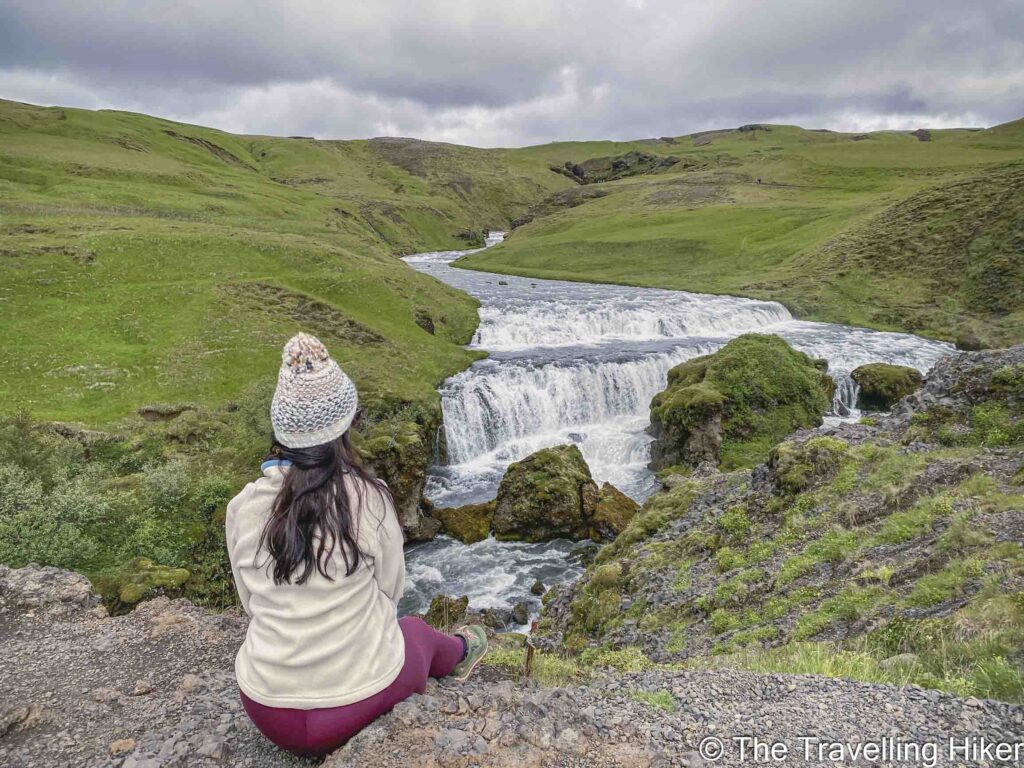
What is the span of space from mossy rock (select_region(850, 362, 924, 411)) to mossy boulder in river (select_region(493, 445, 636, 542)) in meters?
20.2

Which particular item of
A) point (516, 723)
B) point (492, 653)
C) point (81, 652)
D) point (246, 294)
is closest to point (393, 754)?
point (516, 723)

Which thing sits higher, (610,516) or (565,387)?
(565,387)

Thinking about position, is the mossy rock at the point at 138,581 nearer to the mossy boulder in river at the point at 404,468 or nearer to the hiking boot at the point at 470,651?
the mossy boulder in river at the point at 404,468

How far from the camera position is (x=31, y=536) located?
43.2 ft

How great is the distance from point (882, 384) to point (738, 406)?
490 inches

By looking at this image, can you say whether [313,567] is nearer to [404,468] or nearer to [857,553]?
[857,553]

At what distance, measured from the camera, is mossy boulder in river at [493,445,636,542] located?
2306 centimetres

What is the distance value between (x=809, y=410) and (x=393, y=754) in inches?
1165

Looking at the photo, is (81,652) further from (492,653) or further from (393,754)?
(393,754)

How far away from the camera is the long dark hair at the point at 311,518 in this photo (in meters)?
4.24

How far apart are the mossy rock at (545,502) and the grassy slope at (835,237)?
137 feet

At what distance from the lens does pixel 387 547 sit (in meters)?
4.68

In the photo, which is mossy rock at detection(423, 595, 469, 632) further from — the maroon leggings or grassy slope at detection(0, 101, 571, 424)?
grassy slope at detection(0, 101, 571, 424)

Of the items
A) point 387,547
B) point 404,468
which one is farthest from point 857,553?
point 404,468
